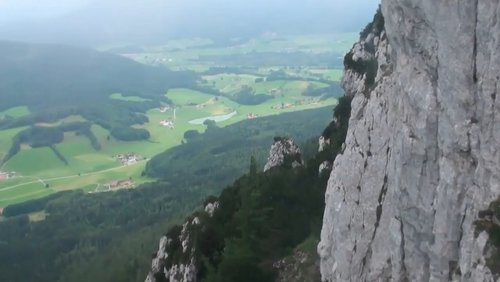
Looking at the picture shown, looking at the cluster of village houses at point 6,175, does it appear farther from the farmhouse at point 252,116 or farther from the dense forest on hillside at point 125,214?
the farmhouse at point 252,116

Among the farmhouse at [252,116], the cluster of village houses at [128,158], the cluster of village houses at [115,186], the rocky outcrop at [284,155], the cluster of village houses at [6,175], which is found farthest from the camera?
the farmhouse at [252,116]

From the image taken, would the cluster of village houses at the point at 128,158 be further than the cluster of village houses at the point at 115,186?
Yes

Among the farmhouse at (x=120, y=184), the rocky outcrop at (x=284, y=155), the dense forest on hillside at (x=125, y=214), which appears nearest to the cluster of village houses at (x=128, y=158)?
the dense forest on hillside at (x=125, y=214)

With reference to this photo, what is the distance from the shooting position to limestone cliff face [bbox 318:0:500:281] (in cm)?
1809

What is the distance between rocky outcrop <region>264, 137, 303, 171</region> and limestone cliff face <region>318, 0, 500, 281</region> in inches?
917

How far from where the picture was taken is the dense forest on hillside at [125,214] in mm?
85250

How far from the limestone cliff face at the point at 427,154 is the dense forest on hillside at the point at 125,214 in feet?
138

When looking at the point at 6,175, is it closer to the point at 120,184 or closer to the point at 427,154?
the point at 120,184

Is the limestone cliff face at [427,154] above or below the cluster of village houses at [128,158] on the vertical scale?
above

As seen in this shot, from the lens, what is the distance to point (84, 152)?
170 m

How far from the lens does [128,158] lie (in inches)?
6457

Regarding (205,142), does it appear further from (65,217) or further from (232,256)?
(232,256)

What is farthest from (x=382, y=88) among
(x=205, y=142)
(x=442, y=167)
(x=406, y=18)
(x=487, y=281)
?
(x=205, y=142)

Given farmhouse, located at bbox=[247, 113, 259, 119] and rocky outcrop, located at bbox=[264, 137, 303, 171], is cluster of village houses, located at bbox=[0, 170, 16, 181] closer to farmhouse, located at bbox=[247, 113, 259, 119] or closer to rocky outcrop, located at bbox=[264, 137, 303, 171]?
farmhouse, located at bbox=[247, 113, 259, 119]
